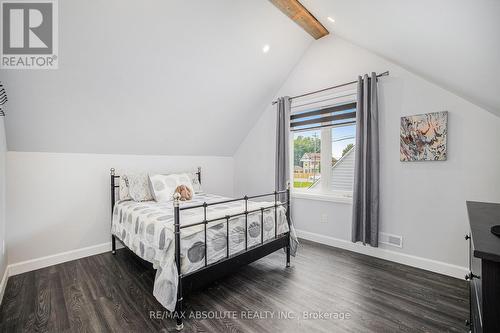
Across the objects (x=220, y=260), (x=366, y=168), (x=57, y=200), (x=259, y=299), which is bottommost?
(x=259, y=299)

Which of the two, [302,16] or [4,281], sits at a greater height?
[302,16]

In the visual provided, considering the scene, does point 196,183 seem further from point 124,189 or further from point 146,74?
point 146,74

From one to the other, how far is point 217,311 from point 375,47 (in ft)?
10.5

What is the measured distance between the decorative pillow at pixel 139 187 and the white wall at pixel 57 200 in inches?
14.3

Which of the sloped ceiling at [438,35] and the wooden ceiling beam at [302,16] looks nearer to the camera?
the sloped ceiling at [438,35]

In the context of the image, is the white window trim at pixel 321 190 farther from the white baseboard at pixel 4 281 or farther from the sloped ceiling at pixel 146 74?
the white baseboard at pixel 4 281

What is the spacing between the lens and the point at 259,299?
2.13 meters

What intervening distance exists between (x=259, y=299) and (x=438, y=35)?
2.47 metres

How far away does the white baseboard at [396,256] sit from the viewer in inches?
98.9

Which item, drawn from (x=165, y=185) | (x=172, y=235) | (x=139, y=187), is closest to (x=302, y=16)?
(x=165, y=185)

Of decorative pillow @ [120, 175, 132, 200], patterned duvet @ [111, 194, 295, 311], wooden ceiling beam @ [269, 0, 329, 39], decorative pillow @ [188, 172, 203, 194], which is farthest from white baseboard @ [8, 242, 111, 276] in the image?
wooden ceiling beam @ [269, 0, 329, 39]

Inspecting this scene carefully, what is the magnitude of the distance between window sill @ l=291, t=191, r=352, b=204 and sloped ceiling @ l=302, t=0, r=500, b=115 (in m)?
1.71

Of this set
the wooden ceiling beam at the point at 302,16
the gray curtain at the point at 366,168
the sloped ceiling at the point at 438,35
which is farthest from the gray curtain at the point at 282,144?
the sloped ceiling at the point at 438,35

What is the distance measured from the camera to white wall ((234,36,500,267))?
93.8 inches
